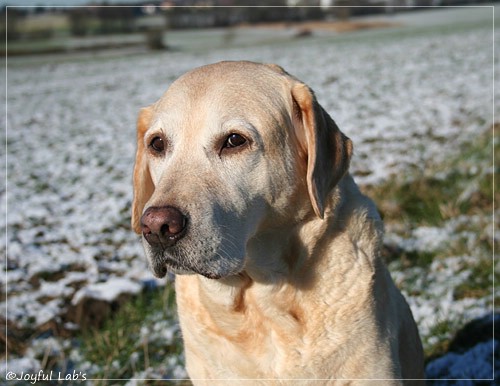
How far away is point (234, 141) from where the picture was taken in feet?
8.81

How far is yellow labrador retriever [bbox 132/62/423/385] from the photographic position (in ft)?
8.66

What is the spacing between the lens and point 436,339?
4133 millimetres

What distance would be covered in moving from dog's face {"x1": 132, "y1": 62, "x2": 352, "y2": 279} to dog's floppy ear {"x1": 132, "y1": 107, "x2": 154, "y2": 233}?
20cm

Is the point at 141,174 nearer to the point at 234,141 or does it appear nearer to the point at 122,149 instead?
the point at 234,141

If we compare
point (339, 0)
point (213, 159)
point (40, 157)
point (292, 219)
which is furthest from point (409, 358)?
point (339, 0)

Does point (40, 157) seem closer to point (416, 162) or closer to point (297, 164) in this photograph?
point (416, 162)

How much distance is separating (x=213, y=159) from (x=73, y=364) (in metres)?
2.21

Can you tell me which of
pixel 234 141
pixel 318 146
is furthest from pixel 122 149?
pixel 318 146

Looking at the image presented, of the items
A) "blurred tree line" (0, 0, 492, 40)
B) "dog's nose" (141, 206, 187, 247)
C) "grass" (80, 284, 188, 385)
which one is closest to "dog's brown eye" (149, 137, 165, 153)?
"dog's nose" (141, 206, 187, 247)

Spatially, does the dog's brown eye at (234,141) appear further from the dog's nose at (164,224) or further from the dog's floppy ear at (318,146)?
the dog's nose at (164,224)

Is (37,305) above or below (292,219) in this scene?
below

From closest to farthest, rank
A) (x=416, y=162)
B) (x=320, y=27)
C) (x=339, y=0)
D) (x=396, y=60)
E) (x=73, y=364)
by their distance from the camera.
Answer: (x=73, y=364) < (x=416, y=162) < (x=339, y=0) < (x=396, y=60) < (x=320, y=27)

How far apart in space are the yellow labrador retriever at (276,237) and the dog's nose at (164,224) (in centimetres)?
19

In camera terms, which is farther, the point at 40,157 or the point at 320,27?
the point at 320,27
